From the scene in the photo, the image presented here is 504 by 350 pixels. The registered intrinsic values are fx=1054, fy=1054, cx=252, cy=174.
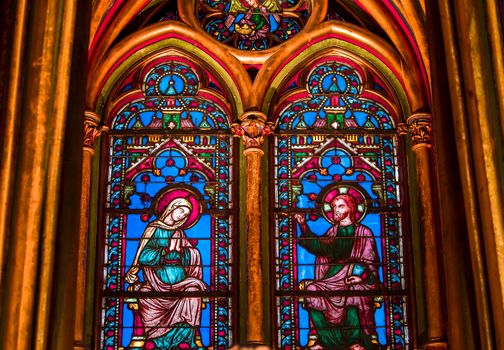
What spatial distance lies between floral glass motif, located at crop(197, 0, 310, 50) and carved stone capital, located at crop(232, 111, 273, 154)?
821 millimetres

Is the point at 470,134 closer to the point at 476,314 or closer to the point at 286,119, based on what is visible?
the point at 476,314

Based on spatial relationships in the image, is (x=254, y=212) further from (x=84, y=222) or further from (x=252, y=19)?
(x=252, y=19)

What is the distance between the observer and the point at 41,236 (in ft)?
15.1

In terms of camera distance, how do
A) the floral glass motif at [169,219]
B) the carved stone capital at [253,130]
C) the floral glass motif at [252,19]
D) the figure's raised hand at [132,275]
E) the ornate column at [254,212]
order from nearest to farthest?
the ornate column at [254,212], the floral glass motif at [169,219], the figure's raised hand at [132,275], the carved stone capital at [253,130], the floral glass motif at [252,19]

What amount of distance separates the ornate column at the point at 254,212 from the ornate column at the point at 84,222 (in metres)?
1.20

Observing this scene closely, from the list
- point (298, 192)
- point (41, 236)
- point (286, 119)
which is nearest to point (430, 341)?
point (298, 192)

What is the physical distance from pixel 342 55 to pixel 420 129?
109 centimetres

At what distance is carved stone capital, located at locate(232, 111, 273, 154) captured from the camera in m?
A: 8.89

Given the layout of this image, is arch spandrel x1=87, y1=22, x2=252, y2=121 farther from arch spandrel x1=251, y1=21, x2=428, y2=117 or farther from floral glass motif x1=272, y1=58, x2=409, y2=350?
floral glass motif x1=272, y1=58, x2=409, y2=350

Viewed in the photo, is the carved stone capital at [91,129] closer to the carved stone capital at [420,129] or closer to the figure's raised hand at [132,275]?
the figure's raised hand at [132,275]

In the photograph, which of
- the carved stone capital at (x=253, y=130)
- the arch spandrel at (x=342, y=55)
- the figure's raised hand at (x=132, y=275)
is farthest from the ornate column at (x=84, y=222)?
the arch spandrel at (x=342, y=55)

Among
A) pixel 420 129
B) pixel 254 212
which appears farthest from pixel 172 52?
pixel 420 129

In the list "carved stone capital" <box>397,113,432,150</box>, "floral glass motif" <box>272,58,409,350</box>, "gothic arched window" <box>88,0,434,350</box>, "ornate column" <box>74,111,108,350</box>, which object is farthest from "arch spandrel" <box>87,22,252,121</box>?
"carved stone capital" <box>397,113,432,150</box>

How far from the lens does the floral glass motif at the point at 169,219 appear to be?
845 cm
